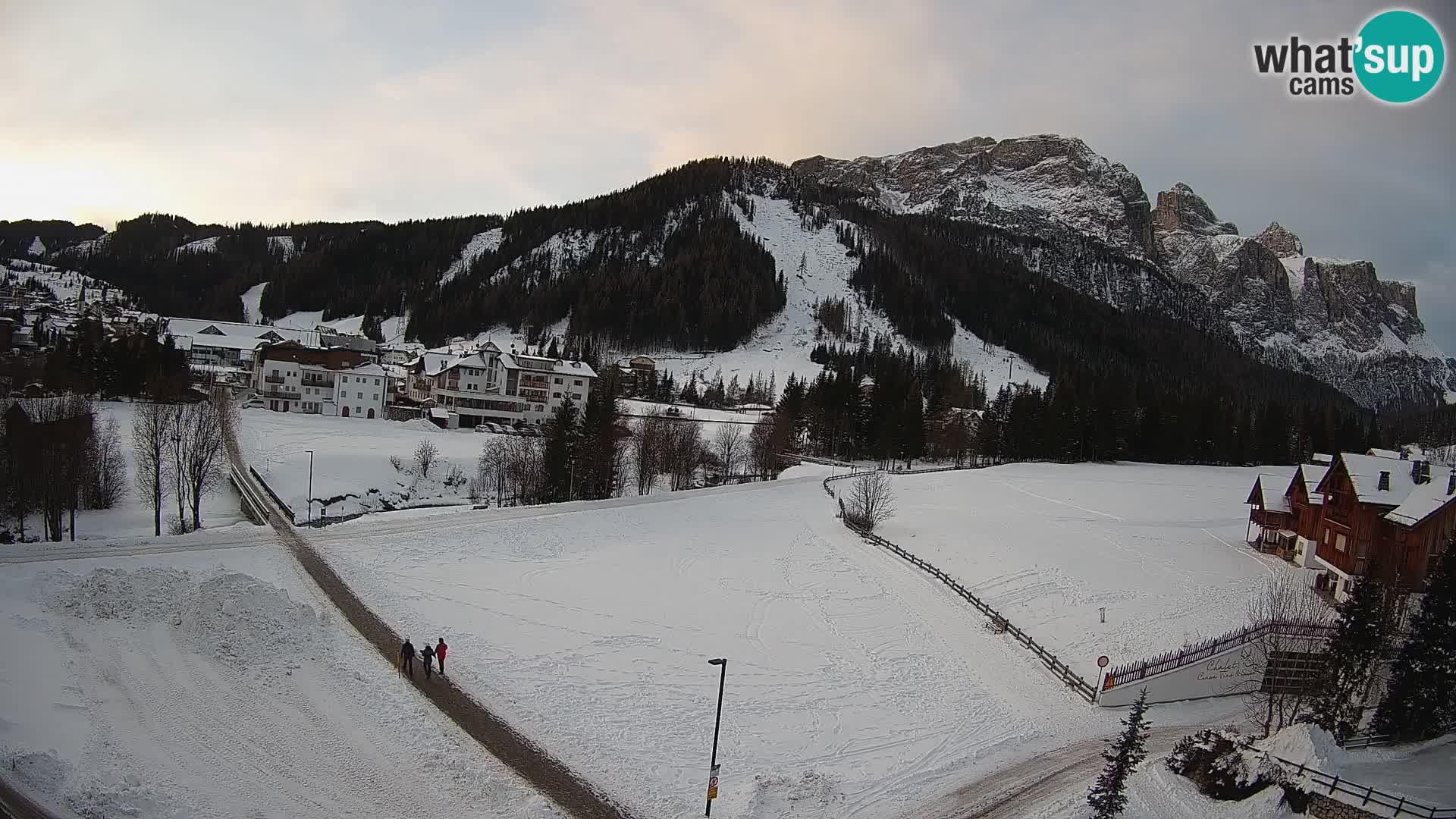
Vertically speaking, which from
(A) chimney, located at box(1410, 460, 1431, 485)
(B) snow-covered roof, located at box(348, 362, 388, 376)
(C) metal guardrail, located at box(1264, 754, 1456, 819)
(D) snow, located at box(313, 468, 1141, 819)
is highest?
(B) snow-covered roof, located at box(348, 362, 388, 376)

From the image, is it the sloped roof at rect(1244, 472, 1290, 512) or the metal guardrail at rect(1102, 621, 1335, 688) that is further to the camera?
the sloped roof at rect(1244, 472, 1290, 512)

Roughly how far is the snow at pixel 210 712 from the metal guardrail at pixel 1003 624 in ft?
65.7

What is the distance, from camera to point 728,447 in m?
79.0

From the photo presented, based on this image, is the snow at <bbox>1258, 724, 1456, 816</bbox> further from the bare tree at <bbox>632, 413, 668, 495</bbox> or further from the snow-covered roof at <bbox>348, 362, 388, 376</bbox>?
the snow-covered roof at <bbox>348, 362, 388, 376</bbox>

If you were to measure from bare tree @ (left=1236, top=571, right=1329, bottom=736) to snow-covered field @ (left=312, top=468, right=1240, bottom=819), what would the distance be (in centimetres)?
319

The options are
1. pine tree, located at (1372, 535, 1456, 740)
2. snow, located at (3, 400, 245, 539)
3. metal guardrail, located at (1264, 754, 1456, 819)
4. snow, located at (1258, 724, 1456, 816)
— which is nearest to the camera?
metal guardrail, located at (1264, 754, 1456, 819)

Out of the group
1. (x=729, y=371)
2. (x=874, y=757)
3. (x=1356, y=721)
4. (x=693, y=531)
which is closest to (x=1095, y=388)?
(x=729, y=371)

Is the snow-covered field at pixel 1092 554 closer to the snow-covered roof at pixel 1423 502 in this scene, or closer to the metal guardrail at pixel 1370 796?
the snow-covered roof at pixel 1423 502

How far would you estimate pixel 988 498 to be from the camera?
5859 cm

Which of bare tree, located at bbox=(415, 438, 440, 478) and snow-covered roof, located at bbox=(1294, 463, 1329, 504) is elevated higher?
snow-covered roof, located at bbox=(1294, 463, 1329, 504)

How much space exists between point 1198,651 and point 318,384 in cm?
8578

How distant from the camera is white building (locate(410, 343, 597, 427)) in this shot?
89.3m

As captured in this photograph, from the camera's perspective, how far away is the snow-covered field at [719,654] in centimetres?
2020

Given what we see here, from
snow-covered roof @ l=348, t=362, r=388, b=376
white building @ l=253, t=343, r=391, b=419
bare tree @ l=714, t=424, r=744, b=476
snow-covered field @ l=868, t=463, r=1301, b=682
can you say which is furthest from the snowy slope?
snow-covered field @ l=868, t=463, r=1301, b=682
